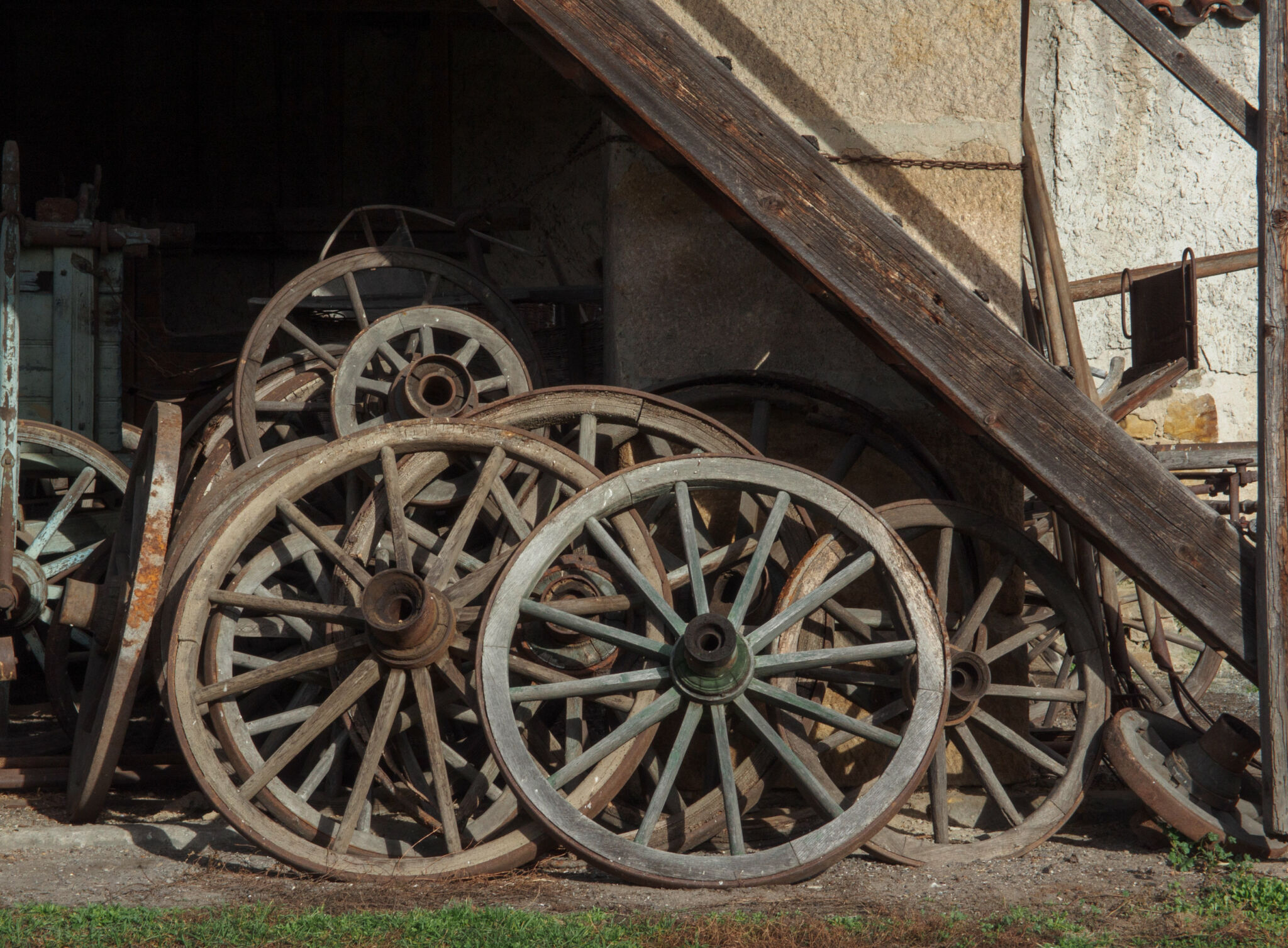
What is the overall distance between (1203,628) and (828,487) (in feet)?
4.05

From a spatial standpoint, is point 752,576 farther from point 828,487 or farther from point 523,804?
point 523,804

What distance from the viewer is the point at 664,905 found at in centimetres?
320

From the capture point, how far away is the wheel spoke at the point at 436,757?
345 centimetres

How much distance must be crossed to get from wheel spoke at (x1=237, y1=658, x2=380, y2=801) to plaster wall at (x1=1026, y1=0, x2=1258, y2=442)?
17.2 feet

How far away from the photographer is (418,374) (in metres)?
4.50

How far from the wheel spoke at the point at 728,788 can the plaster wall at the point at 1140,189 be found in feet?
15.6

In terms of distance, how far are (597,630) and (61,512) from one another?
3.17m

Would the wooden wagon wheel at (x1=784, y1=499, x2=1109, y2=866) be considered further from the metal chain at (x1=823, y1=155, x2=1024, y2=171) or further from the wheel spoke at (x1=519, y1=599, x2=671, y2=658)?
the metal chain at (x1=823, y1=155, x2=1024, y2=171)

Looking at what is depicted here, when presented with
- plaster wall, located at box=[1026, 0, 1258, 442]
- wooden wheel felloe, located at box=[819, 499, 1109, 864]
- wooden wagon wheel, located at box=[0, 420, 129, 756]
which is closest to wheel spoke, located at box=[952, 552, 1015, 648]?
wooden wheel felloe, located at box=[819, 499, 1109, 864]

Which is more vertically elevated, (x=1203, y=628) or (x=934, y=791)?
(x=1203, y=628)

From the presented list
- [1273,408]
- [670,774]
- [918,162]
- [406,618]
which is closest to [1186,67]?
[918,162]

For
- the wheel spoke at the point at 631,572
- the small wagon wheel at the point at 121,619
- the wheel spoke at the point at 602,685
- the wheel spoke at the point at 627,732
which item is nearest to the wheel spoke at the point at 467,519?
the wheel spoke at the point at 631,572

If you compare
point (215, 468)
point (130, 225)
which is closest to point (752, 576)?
point (215, 468)

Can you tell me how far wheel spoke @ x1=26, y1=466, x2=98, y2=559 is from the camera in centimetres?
546
